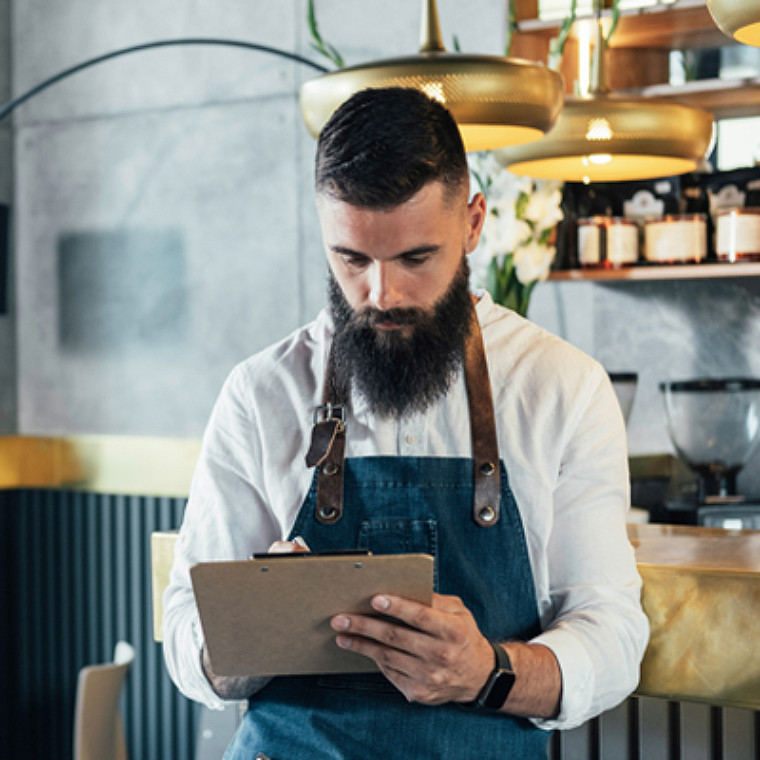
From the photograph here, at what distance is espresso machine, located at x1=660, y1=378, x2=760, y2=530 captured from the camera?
2.75 meters

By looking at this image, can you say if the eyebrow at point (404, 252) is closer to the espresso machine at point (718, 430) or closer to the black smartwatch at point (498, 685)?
the black smartwatch at point (498, 685)

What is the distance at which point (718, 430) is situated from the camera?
9.07 ft

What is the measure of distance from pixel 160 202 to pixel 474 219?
254cm

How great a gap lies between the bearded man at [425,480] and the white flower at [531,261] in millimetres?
1269

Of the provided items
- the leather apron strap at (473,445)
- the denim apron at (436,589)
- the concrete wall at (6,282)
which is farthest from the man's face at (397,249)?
the concrete wall at (6,282)

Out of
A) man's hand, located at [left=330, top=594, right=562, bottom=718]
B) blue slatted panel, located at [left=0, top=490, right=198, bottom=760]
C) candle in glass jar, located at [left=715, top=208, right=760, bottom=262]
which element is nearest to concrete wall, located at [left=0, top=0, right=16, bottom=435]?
blue slatted panel, located at [left=0, top=490, right=198, bottom=760]

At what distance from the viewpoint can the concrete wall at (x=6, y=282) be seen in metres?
4.07

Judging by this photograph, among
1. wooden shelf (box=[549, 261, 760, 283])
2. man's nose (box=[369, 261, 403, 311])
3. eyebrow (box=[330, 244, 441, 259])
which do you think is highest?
wooden shelf (box=[549, 261, 760, 283])

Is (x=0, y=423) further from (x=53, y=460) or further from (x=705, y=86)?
(x=705, y=86)

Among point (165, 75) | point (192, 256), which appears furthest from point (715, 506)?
point (165, 75)

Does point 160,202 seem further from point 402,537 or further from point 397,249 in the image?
point 402,537

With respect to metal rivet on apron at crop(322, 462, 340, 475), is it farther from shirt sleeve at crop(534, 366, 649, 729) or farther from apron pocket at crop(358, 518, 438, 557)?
shirt sleeve at crop(534, 366, 649, 729)

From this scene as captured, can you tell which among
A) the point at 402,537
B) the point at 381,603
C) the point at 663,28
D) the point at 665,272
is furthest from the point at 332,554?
the point at 663,28

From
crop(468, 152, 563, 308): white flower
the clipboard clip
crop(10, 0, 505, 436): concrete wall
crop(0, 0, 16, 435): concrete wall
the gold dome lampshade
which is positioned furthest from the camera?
crop(0, 0, 16, 435): concrete wall
